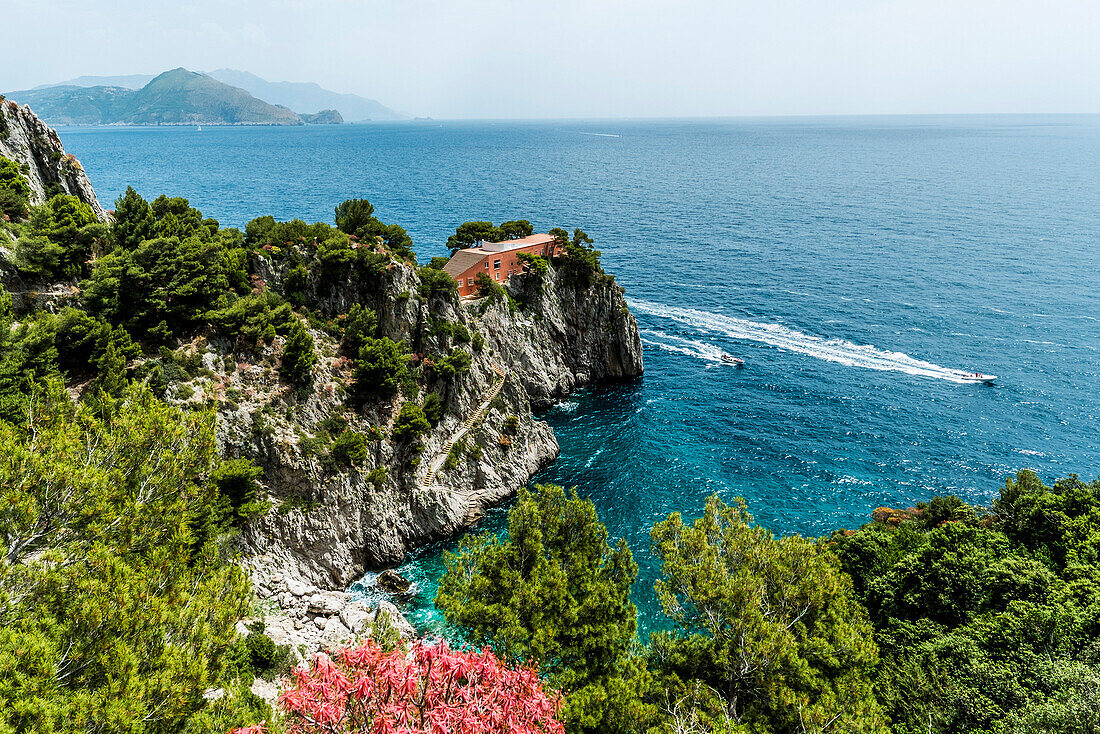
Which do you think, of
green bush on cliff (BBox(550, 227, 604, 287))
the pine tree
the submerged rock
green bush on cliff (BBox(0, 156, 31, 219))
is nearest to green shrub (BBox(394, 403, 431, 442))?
the pine tree

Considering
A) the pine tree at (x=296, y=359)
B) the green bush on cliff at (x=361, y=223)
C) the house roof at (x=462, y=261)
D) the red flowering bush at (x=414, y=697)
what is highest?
the green bush on cliff at (x=361, y=223)

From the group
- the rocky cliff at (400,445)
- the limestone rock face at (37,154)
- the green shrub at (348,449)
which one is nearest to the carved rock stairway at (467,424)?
the rocky cliff at (400,445)

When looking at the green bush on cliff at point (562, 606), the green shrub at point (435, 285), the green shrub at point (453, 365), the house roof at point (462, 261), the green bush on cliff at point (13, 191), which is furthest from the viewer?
the house roof at point (462, 261)

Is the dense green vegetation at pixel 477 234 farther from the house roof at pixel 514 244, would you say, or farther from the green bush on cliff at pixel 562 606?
the green bush on cliff at pixel 562 606

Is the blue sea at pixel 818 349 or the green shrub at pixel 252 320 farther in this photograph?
the blue sea at pixel 818 349

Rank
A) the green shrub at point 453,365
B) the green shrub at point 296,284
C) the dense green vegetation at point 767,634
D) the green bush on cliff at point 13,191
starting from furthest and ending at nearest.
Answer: the green shrub at point 453,365, the green shrub at point 296,284, the green bush on cliff at point 13,191, the dense green vegetation at point 767,634

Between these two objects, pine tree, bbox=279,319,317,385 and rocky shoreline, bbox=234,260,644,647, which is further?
pine tree, bbox=279,319,317,385

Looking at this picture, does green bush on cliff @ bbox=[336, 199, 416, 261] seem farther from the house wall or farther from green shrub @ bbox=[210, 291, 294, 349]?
green shrub @ bbox=[210, 291, 294, 349]
